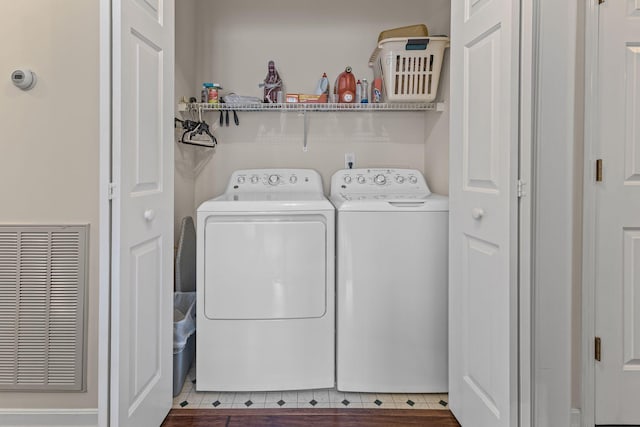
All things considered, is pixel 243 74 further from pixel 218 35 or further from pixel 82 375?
pixel 82 375

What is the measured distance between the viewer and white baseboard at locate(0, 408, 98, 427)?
1.64 meters

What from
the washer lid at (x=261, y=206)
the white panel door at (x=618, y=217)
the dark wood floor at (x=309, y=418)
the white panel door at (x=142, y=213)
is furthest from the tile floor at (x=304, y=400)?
the washer lid at (x=261, y=206)

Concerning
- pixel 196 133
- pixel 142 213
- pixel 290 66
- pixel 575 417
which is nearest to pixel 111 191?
pixel 142 213

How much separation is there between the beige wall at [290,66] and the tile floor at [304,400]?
4.12 feet

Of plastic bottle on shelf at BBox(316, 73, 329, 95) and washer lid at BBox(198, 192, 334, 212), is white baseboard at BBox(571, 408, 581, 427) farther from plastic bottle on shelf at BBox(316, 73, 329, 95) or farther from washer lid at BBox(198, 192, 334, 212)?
plastic bottle on shelf at BBox(316, 73, 329, 95)

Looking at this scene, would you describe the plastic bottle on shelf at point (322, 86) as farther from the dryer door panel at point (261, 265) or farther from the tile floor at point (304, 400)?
the tile floor at point (304, 400)

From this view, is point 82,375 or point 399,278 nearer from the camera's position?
point 82,375

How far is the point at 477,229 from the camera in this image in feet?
5.16

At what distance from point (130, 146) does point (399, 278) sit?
1.29 metres

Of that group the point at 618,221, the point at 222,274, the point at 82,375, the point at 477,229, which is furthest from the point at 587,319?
the point at 82,375

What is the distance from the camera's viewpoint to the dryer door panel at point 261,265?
1.93 meters

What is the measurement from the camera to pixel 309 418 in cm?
183

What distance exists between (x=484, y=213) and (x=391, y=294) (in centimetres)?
65

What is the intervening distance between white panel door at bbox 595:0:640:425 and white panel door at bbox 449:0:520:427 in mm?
492
